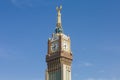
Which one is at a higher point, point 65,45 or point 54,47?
point 65,45

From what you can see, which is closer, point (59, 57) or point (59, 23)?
point (59, 57)

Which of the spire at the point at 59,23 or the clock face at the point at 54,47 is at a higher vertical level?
the spire at the point at 59,23

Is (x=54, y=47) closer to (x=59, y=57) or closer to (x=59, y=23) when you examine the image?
(x=59, y=57)

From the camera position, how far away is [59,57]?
110375mm

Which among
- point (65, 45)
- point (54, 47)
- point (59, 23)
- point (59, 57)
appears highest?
point (59, 23)

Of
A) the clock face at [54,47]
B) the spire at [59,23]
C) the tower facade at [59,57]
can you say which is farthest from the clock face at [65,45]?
the spire at [59,23]

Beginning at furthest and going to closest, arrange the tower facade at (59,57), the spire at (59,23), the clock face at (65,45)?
the spire at (59,23) → the clock face at (65,45) → the tower facade at (59,57)

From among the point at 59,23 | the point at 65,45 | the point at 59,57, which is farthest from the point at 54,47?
the point at 59,23

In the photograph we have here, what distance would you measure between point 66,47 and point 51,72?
11200 mm

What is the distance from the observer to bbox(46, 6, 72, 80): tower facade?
109312mm

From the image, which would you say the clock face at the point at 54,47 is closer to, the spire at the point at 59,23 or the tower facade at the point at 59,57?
the tower facade at the point at 59,57

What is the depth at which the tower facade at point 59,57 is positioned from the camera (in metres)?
109

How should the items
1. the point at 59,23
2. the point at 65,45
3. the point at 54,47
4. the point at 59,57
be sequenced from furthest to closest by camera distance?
the point at 59,23, the point at 54,47, the point at 65,45, the point at 59,57

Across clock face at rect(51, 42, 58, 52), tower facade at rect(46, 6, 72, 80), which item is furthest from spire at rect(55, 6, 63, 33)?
clock face at rect(51, 42, 58, 52)
